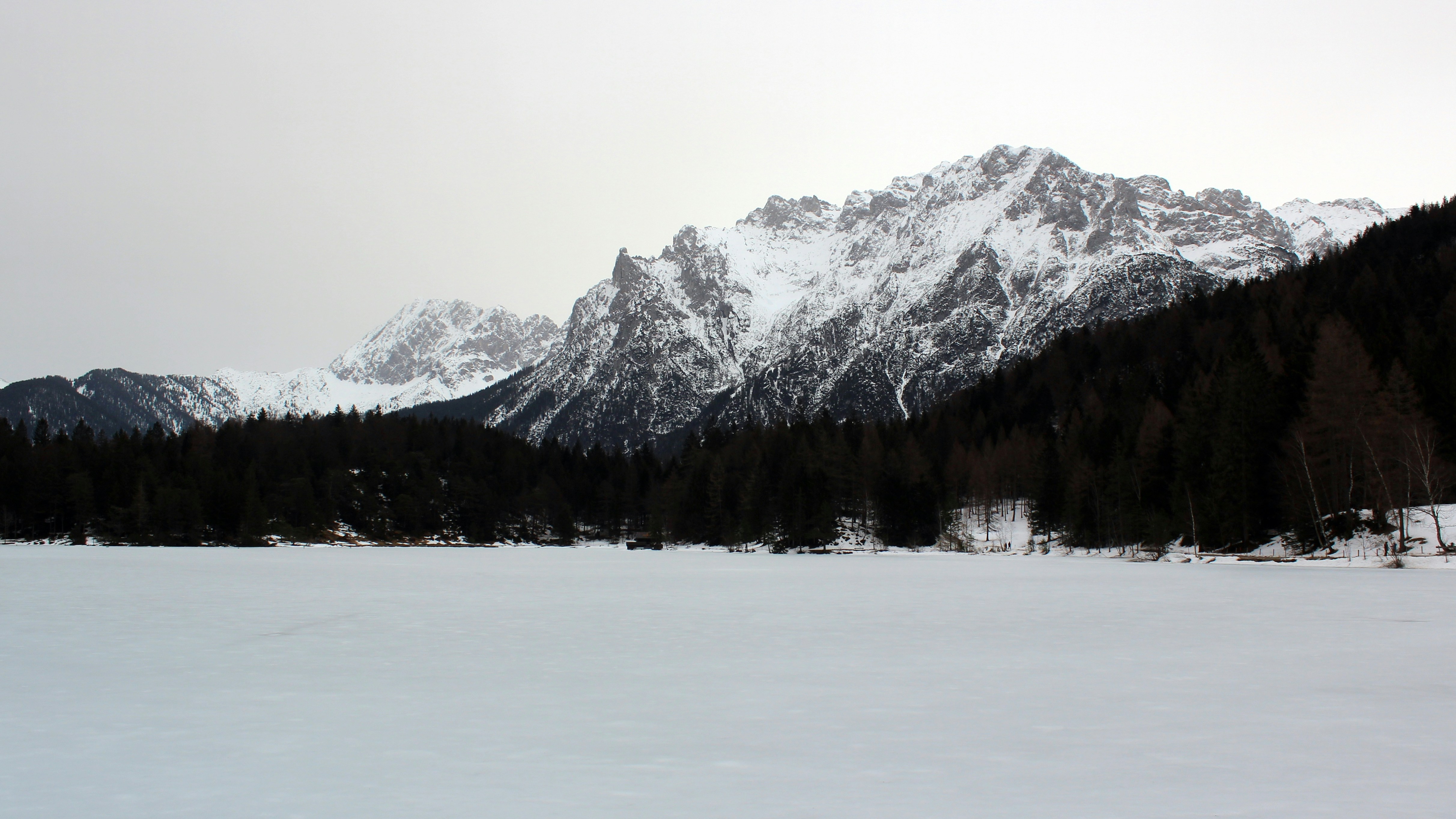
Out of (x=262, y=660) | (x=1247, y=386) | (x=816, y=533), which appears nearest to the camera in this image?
(x=262, y=660)

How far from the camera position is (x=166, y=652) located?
20594 mm

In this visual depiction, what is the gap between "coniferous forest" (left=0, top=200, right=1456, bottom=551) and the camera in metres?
63.8

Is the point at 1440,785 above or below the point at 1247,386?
below

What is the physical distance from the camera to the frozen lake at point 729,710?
9.66 m

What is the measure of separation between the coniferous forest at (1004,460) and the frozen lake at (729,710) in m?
34.5

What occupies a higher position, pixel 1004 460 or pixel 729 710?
pixel 1004 460

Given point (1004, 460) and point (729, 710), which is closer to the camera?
point (729, 710)

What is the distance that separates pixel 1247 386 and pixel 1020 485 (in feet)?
169

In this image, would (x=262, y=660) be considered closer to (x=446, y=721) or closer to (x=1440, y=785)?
(x=446, y=721)

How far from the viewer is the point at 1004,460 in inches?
4569

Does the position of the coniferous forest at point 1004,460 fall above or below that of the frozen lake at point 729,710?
above

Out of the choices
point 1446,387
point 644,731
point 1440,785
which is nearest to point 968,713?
point 644,731

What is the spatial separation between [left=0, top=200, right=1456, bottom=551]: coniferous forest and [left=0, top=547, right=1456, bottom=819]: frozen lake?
113 feet

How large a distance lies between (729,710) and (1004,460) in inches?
4215
